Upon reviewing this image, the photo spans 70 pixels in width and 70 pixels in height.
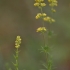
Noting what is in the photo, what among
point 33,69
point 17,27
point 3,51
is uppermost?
point 17,27

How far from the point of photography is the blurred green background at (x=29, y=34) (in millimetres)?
3613

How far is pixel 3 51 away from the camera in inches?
156

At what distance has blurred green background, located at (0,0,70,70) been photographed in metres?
3.61

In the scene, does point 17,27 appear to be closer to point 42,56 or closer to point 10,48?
point 10,48

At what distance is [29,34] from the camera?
4254 mm

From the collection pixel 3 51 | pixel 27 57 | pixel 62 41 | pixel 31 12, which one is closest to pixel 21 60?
pixel 27 57

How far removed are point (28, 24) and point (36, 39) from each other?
438 millimetres

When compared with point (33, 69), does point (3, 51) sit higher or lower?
higher

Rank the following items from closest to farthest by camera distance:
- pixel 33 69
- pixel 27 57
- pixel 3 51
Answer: pixel 33 69 < pixel 27 57 < pixel 3 51

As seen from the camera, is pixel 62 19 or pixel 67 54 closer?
pixel 67 54

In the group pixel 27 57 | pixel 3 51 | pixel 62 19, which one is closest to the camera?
pixel 27 57

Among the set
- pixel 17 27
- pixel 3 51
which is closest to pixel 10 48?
pixel 3 51

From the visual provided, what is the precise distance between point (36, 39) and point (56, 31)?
11.2 inches

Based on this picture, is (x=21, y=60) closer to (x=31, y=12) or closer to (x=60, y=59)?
(x=60, y=59)
